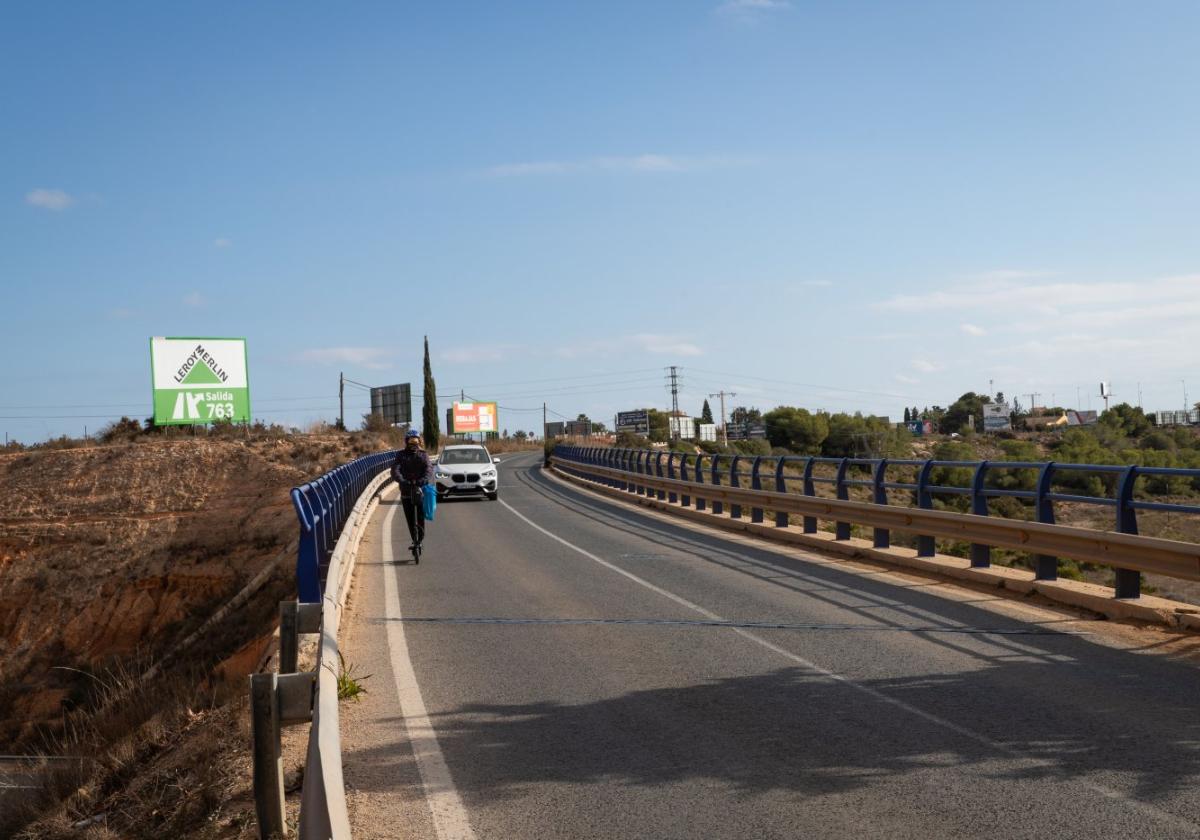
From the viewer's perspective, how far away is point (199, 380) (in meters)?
56.7

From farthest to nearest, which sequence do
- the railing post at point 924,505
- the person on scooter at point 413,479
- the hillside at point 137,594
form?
1. the person on scooter at point 413,479
2. the railing post at point 924,505
3. the hillside at point 137,594

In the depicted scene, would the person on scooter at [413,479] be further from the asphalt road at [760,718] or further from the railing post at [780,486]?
the railing post at [780,486]

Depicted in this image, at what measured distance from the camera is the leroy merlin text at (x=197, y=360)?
2217 inches

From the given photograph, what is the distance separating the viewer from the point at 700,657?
9.54m

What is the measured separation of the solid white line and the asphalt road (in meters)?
0.02

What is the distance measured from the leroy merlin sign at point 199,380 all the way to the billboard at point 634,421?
12103 centimetres

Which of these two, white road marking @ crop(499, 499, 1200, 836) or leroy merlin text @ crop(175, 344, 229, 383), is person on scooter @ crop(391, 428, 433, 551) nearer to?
white road marking @ crop(499, 499, 1200, 836)

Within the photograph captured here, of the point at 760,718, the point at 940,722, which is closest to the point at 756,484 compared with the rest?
the point at 760,718

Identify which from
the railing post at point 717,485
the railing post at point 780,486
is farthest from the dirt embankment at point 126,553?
the railing post at point 717,485

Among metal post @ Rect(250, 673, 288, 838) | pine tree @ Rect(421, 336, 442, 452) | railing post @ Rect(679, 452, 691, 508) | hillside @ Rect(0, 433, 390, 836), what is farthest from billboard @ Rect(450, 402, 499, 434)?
metal post @ Rect(250, 673, 288, 838)

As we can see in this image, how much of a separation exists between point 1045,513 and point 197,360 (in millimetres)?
50198

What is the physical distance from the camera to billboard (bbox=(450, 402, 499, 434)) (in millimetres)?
129500

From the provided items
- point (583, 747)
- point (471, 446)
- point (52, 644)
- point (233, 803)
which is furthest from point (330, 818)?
point (471, 446)

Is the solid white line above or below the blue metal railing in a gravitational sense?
below
